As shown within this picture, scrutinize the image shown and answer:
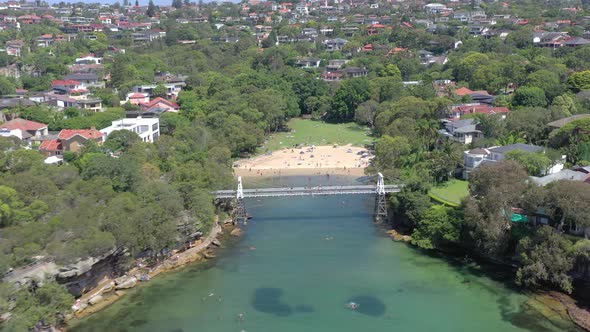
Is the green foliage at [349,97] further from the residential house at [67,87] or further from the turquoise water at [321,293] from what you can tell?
the turquoise water at [321,293]

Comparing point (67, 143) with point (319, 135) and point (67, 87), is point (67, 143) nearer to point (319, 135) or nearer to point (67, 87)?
point (67, 87)

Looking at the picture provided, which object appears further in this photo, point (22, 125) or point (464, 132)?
point (22, 125)

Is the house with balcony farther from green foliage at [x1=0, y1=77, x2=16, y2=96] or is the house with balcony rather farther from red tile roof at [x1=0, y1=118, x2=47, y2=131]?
red tile roof at [x1=0, y1=118, x2=47, y2=131]

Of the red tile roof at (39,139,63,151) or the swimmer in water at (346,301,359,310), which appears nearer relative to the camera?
the swimmer in water at (346,301,359,310)

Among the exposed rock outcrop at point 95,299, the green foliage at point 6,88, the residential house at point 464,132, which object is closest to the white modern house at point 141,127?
the exposed rock outcrop at point 95,299

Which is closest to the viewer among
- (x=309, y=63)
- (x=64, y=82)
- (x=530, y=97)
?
(x=530, y=97)

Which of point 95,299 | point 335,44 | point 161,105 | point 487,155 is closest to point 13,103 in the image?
point 161,105

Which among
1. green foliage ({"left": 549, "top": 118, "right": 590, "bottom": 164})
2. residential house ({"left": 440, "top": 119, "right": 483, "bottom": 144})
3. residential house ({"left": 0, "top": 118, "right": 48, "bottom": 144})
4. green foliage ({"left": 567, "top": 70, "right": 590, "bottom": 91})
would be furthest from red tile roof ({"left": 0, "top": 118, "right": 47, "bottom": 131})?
green foliage ({"left": 567, "top": 70, "right": 590, "bottom": 91})
